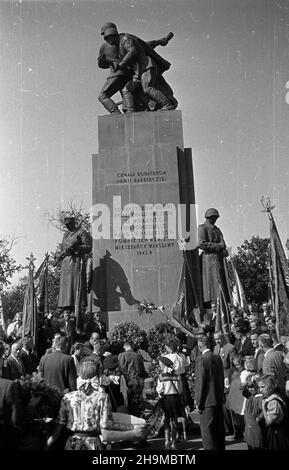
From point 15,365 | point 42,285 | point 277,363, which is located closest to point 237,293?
point 42,285

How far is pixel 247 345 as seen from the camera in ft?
37.3

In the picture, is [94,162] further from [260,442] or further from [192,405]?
[260,442]

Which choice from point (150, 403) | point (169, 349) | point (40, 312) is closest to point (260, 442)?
point (169, 349)

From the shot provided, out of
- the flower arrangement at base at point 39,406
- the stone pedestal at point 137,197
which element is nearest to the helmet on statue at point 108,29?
the stone pedestal at point 137,197

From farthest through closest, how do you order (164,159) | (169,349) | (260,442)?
(164,159)
(169,349)
(260,442)

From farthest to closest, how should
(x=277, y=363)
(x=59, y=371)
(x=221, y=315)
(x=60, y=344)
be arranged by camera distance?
(x=221, y=315), (x=60, y=344), (x=59, y=371), (x=277, y=363)

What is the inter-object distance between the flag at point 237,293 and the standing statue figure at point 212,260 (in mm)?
266

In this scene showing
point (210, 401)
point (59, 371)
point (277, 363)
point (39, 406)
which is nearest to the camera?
point (39, 406)

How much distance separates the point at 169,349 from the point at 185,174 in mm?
10275

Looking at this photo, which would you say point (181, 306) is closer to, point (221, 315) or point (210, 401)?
point (221, 315)

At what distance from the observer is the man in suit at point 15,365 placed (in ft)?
29.0

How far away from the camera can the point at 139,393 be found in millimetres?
9766

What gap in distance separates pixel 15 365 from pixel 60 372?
113 cm

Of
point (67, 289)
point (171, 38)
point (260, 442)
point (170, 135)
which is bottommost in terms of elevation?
point (260, 442)
